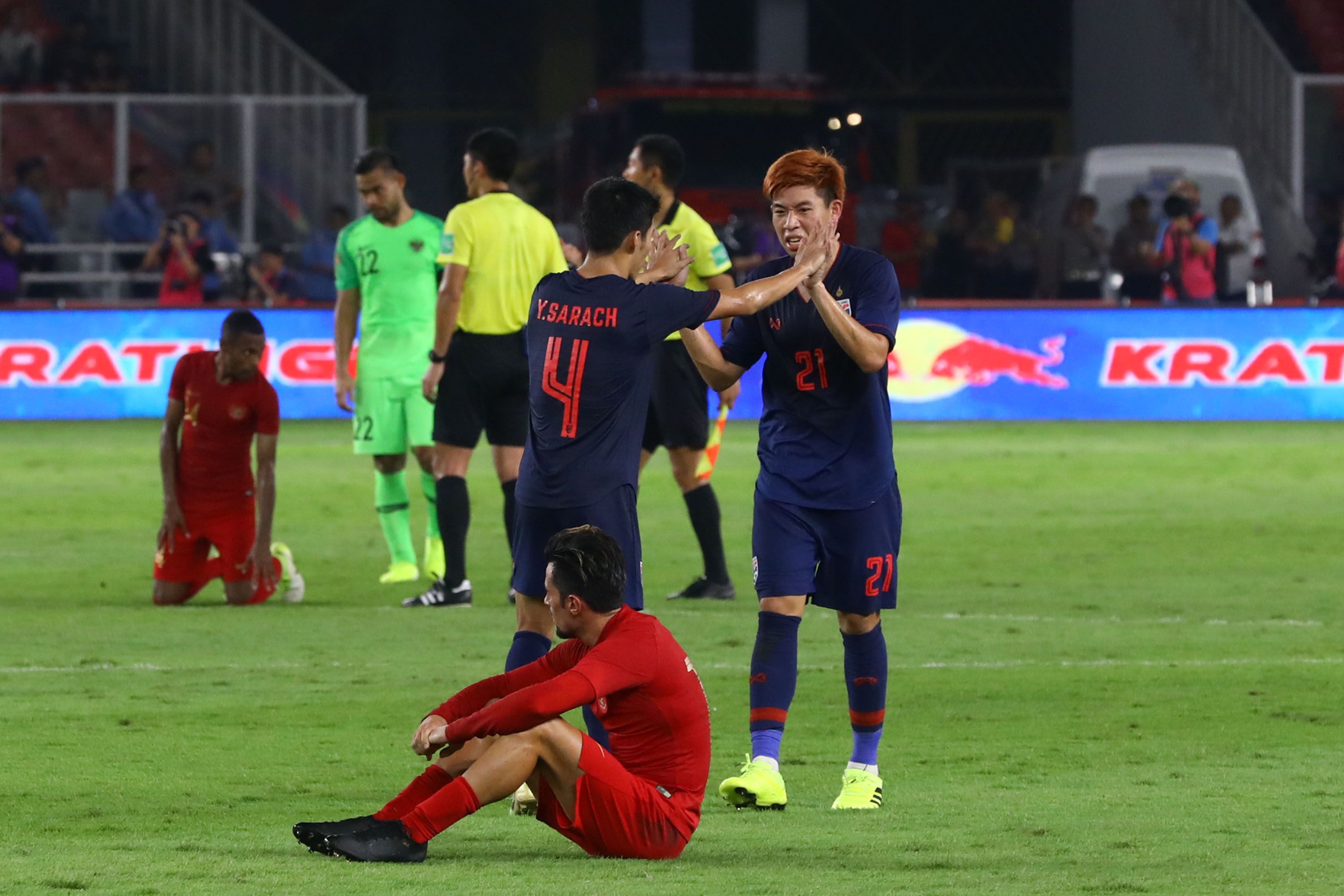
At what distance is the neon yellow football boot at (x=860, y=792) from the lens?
6133mm

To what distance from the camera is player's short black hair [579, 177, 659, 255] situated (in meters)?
6.14

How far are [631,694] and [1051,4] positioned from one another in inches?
1289

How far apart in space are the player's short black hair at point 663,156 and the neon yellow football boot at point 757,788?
15.2 feet

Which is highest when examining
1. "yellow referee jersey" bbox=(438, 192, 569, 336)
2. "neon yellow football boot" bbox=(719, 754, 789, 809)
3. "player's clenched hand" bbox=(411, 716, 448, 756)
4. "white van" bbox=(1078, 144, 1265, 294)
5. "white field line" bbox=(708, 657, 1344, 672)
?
"white van" bbox=(1078, 144, 1265, 294)

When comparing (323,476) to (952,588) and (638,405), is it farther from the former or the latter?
(638,405)

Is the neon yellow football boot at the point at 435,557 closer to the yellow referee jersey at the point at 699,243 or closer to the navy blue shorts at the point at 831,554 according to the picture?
the yellow referee jersey at the point at 699,243

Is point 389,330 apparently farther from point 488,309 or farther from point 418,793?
point 418,793

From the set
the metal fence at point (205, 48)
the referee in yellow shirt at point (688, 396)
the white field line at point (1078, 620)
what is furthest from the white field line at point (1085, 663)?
the metal fence at point (205, 48)

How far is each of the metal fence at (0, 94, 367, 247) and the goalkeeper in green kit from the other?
45.7 feet

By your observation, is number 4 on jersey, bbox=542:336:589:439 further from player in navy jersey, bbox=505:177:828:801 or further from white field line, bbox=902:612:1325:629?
white field line, bbox=902:612:1325:629

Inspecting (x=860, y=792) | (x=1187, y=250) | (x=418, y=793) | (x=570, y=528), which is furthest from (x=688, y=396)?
(x=1187, y=250)

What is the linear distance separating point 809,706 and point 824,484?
6.30 feet

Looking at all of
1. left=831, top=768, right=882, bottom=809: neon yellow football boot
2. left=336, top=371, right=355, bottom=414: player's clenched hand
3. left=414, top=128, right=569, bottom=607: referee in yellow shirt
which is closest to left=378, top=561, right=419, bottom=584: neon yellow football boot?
left=336, top=371, right=355, bottom=414: player's clenched hand

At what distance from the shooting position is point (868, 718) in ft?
20.7
